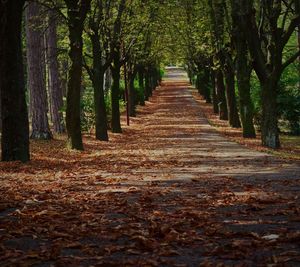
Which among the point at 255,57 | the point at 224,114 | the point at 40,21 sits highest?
the point at 40,21

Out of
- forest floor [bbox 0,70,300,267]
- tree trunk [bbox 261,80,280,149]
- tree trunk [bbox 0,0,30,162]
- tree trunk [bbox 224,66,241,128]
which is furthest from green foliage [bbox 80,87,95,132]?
tree trunk [bbox 0,0,30,162]

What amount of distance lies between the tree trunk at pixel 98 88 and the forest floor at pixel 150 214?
27.9 feet

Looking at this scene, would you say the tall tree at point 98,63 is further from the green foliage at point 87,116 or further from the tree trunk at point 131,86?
the tree trunk at point 131,86

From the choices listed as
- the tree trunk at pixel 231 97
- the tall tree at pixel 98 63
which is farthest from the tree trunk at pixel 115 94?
the tree trunk at pixel 231 97

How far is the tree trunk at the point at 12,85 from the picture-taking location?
1148 cm

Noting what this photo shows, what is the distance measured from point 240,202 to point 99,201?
6.16 feet

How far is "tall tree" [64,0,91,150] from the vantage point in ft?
52.9

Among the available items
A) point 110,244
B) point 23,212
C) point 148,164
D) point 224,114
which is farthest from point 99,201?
point 224,114

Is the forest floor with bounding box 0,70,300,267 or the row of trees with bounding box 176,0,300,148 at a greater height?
the row of trees with bounding box 176,0,300,148

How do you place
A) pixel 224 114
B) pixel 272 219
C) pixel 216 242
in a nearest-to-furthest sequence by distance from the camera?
pixel 216 242
pixel 272 219
pixel 224 114

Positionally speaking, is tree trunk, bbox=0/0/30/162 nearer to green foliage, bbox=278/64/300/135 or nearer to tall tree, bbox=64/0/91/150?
tall tree, bbox=64/0/91/150

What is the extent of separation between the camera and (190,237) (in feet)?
16.4

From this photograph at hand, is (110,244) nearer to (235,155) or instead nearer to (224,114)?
(235,155)

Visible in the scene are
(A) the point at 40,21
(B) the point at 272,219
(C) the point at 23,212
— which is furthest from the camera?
(A) the point at 40,21
